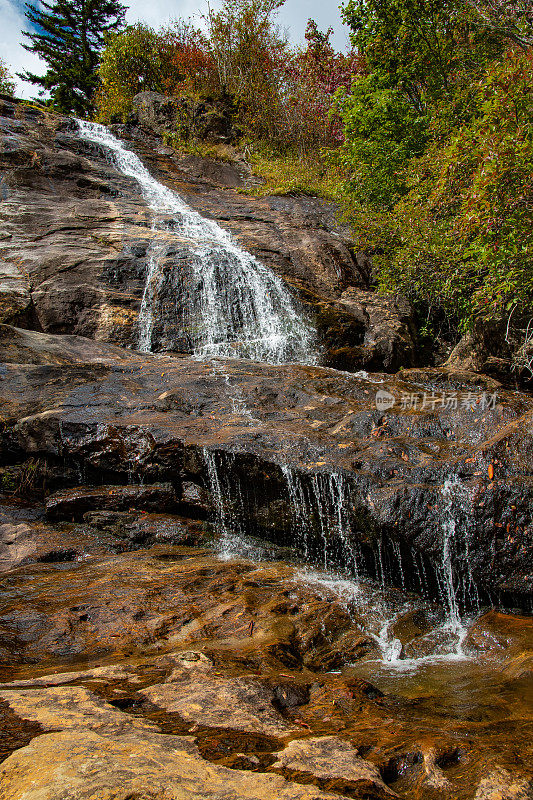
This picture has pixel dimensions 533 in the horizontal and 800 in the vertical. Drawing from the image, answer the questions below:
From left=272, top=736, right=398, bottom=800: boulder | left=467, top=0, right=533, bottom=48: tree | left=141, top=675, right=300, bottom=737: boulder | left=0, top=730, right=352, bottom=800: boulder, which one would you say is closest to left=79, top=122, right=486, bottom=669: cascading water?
left=141, top=675, right=300, bottom=737: boulder

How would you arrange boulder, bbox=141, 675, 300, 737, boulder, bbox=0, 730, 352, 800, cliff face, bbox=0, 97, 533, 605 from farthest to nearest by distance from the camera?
cliff face, bbox=0, 97, 533, 605 → boulder, bbox=141, 675, 300, 737 → boulder, bbox=0, 730, 352, 800

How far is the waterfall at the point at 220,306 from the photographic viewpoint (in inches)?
413

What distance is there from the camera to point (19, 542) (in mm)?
5020

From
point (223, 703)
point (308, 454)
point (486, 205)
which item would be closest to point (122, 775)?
point (223, 703)

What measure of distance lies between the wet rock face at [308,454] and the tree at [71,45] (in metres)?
31.4

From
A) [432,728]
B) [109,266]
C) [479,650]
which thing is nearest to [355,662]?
[479,650]

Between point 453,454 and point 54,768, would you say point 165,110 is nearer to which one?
point 453,454

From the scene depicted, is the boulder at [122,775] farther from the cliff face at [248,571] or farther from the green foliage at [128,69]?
the green foliage at [128,69]

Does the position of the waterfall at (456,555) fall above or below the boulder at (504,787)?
below

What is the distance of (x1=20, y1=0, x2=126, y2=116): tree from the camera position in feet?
98.4

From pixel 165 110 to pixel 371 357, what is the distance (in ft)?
66.4

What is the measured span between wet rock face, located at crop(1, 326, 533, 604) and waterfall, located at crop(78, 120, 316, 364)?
8.69ft

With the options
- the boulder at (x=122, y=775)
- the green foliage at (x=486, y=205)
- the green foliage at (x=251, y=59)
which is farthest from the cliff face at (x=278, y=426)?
the green foliage at (x=251, y=59)

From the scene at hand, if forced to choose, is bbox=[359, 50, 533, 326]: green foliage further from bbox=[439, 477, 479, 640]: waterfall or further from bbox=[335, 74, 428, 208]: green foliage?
bbox=[439, 477, 479, 640]: waterfall
